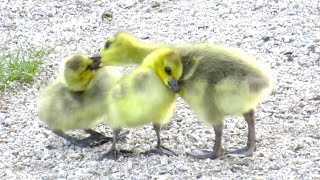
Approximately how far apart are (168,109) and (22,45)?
235 cm

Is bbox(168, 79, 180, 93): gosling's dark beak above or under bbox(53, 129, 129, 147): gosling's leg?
above

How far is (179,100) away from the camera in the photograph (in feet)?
17.1

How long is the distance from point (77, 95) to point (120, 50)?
333 millimetres

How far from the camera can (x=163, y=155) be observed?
167 inches

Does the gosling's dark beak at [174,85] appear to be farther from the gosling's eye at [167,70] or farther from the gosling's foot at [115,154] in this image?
the gosling's foot at [115,154]

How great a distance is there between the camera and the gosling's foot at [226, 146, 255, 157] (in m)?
4.21

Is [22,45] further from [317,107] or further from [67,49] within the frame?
[317,107]

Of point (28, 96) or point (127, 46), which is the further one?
point (28, 96)

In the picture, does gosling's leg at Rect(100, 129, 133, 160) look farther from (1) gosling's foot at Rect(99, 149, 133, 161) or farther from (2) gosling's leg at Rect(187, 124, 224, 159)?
(2) gosling's leg at Rect(187, 124, 224, 159)

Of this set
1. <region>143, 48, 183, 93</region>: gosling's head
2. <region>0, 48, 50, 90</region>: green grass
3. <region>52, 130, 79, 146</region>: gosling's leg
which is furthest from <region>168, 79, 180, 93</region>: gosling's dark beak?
<region>0, 48, 50, 90</region>: green grass

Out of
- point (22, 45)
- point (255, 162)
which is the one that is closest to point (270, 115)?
point (255, 162)

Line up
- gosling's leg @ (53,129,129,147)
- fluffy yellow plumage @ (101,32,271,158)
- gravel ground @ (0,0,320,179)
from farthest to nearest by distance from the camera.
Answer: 1. gosling's leg @ (53,129,129,147)
2. gravel ground @ (0,0,320,179)
3. fluffy yellow plumage @ (101,32,271,158)

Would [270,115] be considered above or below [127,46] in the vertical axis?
below

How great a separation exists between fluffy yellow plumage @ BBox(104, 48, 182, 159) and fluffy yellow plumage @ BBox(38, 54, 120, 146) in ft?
0.61
